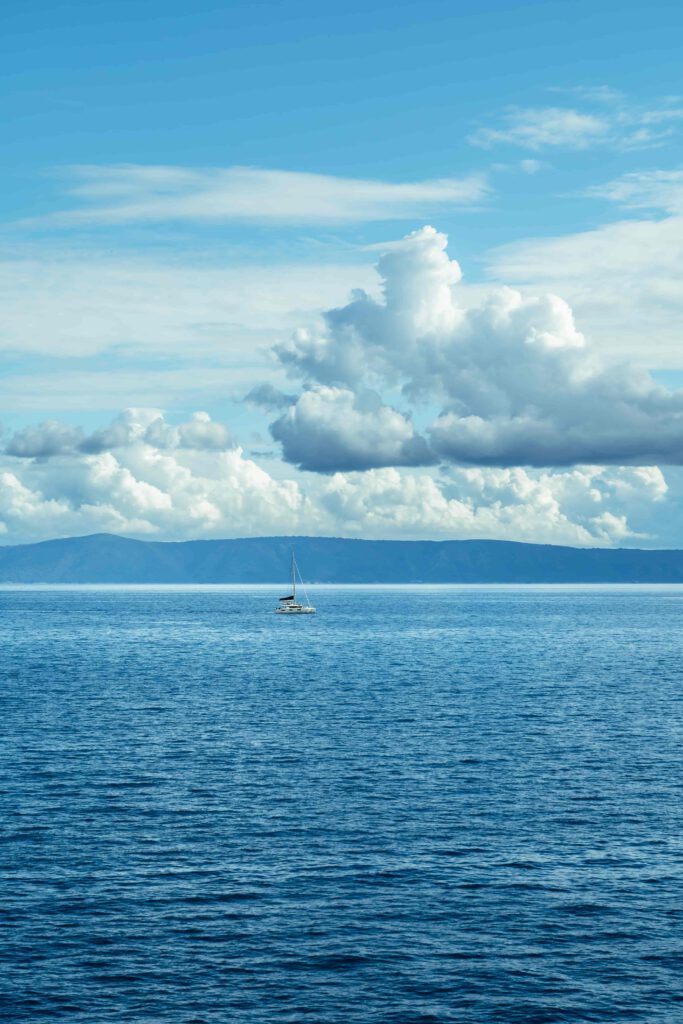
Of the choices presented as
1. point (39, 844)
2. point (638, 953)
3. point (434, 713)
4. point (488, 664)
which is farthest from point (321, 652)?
point (638, 953)

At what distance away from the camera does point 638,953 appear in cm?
4156

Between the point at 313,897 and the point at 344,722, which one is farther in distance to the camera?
the point at 344,722

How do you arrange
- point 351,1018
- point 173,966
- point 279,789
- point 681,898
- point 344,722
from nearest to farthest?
1. point 351,1018
2. point 173,966
3. point 681,898
4. point 279,789
5. point 344,722

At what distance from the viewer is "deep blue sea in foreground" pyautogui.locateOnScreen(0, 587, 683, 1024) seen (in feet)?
125

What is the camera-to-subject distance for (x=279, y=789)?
224ft

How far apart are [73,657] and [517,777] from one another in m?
121

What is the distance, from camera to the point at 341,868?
51281mm

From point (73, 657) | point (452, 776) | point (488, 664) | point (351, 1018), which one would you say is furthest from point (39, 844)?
point (73, 657)

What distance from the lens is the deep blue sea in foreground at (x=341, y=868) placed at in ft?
125

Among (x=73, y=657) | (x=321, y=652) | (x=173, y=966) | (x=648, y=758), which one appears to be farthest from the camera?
(x=321, y=652)

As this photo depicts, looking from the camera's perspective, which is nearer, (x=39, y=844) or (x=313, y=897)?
(x=313, y=897)

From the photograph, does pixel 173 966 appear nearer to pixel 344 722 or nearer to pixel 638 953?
pixel 638 953

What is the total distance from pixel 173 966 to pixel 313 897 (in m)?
8.70

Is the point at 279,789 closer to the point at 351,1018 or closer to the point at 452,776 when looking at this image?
the point at 452,776
